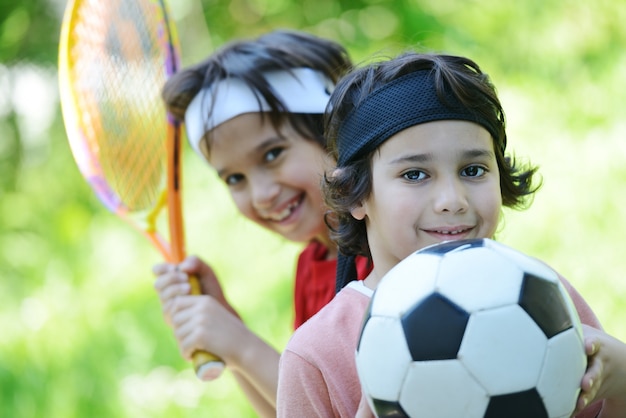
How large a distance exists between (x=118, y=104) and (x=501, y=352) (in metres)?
1.81

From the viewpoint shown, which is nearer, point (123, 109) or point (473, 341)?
point (473, 341)

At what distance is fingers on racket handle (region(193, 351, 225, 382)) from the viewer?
2.39 m

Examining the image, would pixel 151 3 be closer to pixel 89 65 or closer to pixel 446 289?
pixel 89 65

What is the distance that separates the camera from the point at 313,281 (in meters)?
2.59

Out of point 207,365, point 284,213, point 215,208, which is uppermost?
point 284,213

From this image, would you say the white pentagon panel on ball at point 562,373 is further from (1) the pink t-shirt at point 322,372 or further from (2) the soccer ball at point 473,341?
(1) the pink t-shirt at point 322,372

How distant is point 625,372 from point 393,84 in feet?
2.12

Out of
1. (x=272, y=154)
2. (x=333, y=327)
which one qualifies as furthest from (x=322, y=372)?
(x=272, y=154)

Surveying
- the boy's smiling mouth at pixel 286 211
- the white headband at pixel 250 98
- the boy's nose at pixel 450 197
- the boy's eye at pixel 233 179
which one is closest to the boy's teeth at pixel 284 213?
the boy's smiling mouth at pixel 286 211

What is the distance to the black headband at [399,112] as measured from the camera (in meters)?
1.63

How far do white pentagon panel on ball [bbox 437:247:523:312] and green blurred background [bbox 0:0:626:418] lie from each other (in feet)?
6.76

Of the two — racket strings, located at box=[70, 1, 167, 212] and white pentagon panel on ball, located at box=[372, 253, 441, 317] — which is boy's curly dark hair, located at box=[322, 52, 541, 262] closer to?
white pentagon panel on ball, located at box=[372, 253, 441, 317]

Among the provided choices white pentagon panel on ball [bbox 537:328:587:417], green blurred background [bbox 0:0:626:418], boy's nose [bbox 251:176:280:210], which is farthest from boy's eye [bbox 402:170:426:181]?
green blurred background [bbox 0:0:626:418]

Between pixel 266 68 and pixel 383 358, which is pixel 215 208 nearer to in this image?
pixel 266 68
